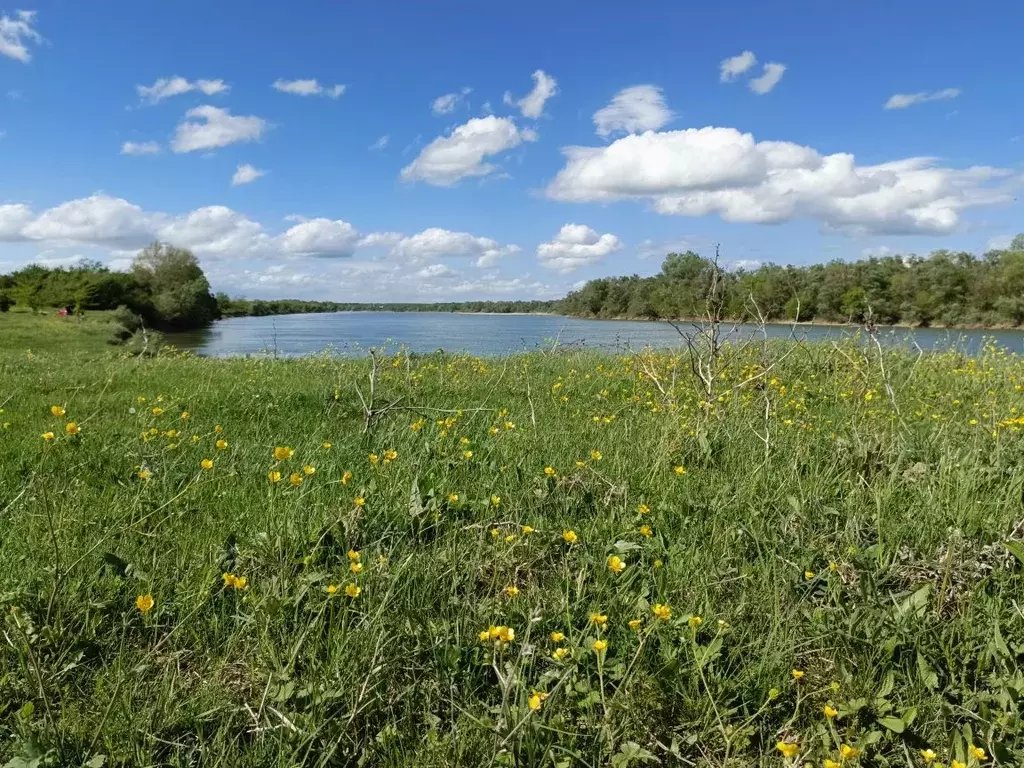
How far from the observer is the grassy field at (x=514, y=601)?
1655 mm

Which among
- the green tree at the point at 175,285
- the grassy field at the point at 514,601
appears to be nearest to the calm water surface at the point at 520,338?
the grassy field at the point at 514,601

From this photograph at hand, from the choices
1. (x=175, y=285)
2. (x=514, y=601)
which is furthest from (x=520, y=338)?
(x=175, y=285)

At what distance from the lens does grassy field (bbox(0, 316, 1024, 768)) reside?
166cm

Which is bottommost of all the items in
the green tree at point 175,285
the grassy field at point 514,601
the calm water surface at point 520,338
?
the grassy field at point 514,601

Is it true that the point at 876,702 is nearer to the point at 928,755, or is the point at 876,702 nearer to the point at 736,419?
the point at 928,755

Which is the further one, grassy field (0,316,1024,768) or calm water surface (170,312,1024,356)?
calm water surface (170,312,1024,356)

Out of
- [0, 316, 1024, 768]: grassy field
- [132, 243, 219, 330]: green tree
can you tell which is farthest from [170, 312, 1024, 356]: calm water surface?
[132, 243, 219, 330]: green tree

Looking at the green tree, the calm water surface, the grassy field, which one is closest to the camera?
the grassy field

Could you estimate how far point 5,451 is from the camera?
3562 mm

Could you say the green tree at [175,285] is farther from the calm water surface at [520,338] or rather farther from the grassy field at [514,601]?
the grassy field at [514,601]

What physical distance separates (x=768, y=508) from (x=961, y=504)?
2.87 ft

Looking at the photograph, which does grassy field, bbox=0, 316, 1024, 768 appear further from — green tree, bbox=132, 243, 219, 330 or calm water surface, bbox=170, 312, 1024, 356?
green tree, bbox=132, 243, 219, 330

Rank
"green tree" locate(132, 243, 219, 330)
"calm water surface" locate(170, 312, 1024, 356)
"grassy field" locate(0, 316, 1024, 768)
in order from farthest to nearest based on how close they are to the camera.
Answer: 1. "green tree" locate(132, 243, 219, 330)
2. "calm water surface" locate(170, 312, 1024, 356)
3. "grassy field" locate(0, 316, 1024, 768)

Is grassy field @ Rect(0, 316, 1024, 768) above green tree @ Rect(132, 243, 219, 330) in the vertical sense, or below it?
below
